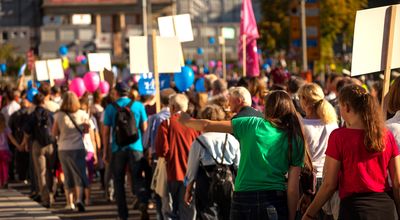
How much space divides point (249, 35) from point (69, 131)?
748cm

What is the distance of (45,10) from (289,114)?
105 metres

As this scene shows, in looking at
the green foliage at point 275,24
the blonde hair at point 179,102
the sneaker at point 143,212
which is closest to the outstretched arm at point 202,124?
the blonde hair at point 179,102

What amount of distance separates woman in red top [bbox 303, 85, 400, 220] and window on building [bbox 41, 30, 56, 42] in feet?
306

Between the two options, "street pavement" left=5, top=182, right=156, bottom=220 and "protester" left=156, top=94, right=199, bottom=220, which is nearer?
"protester" left=156, top=94, right=199, bottom=220

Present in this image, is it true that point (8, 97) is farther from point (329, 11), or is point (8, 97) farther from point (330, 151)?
point (329, 11)

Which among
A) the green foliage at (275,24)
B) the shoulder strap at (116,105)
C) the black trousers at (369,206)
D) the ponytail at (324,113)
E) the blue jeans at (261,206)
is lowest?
the green foliage at (275,24)

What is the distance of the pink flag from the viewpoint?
72.3 feet

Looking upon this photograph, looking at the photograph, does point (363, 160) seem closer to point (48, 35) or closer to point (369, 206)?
point (369, 206)

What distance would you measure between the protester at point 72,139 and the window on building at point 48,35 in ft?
277

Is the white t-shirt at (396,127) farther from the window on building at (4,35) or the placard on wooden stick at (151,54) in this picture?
the window on building at (4,35)

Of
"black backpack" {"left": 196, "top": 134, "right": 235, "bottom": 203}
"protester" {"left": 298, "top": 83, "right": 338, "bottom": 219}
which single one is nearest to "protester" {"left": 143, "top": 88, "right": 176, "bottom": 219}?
"black backpack" {"left": 196, "top": 134, "right": 235, "bottom": 203}

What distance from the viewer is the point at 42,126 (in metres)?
16.8

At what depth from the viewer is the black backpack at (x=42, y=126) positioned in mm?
16828

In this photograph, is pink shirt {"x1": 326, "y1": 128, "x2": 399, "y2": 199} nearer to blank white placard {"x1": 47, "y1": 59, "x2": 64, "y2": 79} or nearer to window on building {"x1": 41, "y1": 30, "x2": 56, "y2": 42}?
blank white placard {"x1": 47, "y1": 59, "x2": 64, "y2": 79}
